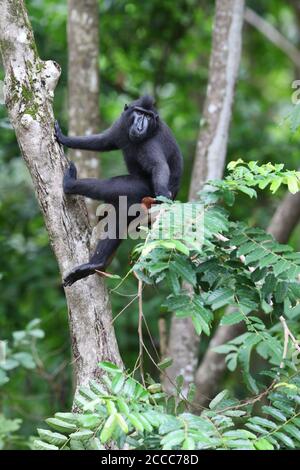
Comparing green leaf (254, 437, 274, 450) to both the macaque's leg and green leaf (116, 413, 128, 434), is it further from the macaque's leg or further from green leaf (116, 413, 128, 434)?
the macaque's leg

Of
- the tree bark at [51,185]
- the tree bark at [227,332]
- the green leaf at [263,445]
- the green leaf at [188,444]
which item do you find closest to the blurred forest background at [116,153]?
the tree bark at [227,332]

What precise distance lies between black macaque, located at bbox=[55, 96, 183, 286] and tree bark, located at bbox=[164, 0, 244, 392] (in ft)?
3.04

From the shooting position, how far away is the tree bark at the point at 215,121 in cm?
638

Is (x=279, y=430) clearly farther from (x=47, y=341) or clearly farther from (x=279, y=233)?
(x=47, y=341)

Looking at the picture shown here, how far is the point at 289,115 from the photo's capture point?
4.54 m

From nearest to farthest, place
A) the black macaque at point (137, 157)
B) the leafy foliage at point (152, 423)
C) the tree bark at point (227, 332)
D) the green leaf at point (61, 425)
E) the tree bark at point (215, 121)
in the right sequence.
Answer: the leafy foliage at point (152, 423), the green leaf at point (61, 425), the black macaque at point (137, 157), the tree bark at point (215, 121), the tree bark at point (227, 332)

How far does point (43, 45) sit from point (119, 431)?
Result: 552 centimetres

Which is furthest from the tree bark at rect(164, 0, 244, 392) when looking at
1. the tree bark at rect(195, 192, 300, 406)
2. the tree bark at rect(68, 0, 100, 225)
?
the tree bark at rect(68, 0, 100, 225)

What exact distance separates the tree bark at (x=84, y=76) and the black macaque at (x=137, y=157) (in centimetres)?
147

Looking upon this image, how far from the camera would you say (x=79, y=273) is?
4.12m

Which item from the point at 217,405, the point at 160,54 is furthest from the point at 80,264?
the point at 160,54

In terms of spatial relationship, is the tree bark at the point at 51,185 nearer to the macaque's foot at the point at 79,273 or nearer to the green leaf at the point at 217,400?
the macaque's foot at the point at 79,273

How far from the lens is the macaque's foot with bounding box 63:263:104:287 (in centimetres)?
410

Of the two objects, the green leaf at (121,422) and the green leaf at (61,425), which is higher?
the green leaf at (121,422)
